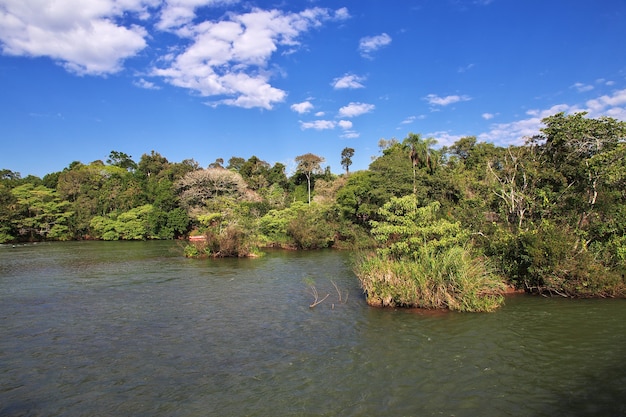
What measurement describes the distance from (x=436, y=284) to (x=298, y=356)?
586cm

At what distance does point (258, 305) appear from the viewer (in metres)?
14.7

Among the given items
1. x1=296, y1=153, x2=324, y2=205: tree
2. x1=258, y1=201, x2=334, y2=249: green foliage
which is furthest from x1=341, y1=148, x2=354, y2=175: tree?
x1=258, y1=201, x2=334, y2=249: green foliage

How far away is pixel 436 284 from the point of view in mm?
13141

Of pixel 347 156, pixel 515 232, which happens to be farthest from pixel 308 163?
pixel 515 232

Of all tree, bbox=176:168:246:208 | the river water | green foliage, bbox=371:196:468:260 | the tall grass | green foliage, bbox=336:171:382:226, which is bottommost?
the river water

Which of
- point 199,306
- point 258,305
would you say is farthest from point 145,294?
point 258,305

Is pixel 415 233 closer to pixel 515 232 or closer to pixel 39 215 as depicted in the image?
pixel 515 232

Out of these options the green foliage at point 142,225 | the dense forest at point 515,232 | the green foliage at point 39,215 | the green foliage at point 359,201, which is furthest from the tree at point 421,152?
the green foliage at point 39,215

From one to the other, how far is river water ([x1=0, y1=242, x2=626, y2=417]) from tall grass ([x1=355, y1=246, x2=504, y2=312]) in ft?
1.61

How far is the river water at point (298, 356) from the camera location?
23.6 ft

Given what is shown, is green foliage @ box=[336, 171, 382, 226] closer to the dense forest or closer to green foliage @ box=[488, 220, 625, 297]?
the dense forest

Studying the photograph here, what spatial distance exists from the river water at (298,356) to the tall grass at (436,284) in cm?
49

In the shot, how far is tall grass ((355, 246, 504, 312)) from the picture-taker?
12.9 m

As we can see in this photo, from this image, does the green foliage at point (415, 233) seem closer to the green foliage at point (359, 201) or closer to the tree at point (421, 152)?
the green foliage at point (359, 201)
